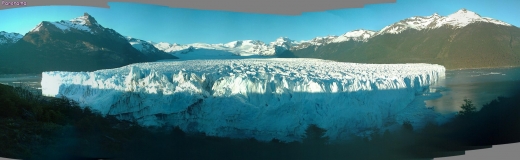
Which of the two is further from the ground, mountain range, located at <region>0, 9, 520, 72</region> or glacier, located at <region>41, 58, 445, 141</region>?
mountain range, located at <region>0, 9, 520, 72</region>

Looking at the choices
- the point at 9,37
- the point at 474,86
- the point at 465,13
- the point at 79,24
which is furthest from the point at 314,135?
the point at 9,37

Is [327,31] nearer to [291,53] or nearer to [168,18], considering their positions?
[291,53]

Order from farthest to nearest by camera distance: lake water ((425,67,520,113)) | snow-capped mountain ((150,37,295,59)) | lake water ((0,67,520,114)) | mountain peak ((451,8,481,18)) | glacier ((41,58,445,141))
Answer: mountain peak ((451,8,481,18)), lake water ((425,67,520,113)), lake water ((0,67,520,114)), snow-capped mountain ((150,37,295,59)), glacier ((41,58,445,141))

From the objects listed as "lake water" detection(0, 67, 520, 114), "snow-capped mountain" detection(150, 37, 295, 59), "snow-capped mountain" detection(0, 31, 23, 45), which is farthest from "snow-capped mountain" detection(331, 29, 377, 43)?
"snow-capped mountain" detection(0, 31, 23, 45)

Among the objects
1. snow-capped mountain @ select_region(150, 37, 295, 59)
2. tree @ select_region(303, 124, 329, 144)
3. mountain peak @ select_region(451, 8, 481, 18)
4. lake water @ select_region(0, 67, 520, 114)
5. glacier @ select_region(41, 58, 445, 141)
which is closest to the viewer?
glacier @ select_region(41, 58, 445, 141)

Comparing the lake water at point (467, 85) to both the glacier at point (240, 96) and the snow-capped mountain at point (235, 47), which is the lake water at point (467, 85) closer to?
the glacier at point (240, 96)

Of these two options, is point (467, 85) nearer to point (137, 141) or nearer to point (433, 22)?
point (433, 22)

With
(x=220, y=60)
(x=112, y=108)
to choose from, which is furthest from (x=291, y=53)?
(x=112, y=108)

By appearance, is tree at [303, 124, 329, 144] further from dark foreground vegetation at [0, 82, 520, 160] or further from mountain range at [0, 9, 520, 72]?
mountain range at [0, 9, 520, 72]
